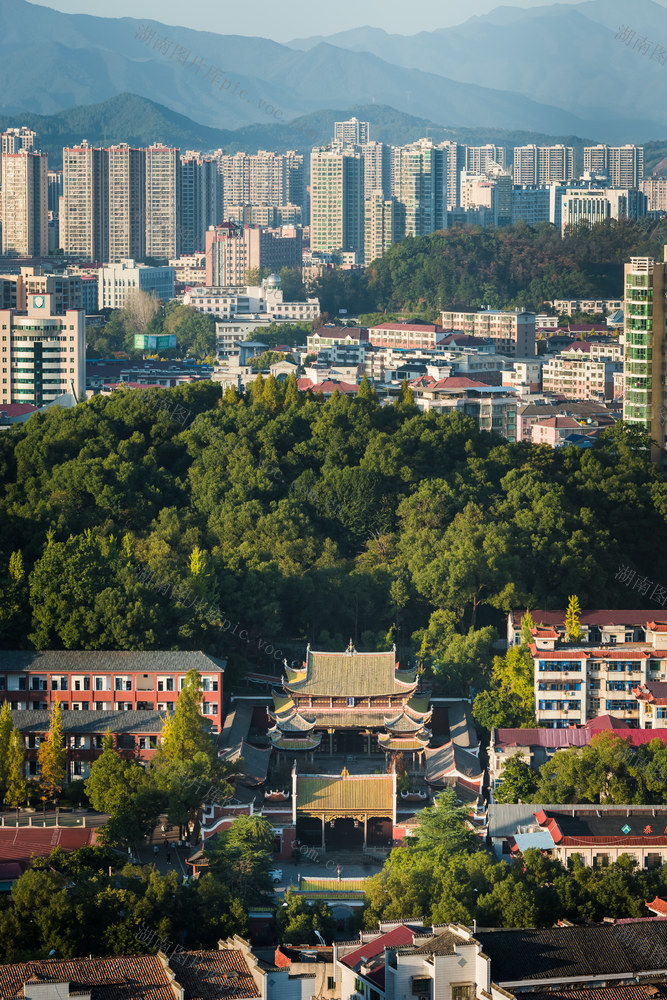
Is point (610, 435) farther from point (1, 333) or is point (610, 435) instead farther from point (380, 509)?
point (1, 333)

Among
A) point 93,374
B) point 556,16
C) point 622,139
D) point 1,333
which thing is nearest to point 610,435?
point 1,333

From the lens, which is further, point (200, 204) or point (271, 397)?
point (200, 204)

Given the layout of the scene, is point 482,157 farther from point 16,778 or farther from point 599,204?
point 16,778

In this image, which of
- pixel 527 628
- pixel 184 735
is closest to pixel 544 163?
pixel 527 628

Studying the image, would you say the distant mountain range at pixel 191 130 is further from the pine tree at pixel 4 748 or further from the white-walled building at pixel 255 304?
the pine tree at pixel 4 748

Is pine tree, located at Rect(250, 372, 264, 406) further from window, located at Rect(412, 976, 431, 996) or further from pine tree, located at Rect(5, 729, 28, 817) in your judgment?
window, located at Rect(412, 976, 431, 996)

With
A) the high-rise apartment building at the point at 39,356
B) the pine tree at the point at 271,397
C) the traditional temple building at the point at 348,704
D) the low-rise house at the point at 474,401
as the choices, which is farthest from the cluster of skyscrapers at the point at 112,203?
the traditional temple building at the point at 348,704
